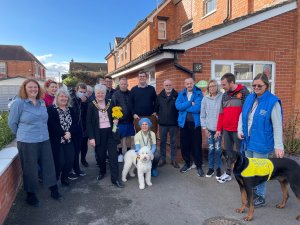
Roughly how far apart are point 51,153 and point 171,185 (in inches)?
92.1

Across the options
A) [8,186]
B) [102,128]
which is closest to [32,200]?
[8,186]

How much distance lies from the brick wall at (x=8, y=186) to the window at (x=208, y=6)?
11.2 m

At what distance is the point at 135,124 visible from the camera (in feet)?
20.5

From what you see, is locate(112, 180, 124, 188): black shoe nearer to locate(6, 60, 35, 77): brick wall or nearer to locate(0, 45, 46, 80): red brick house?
locate(0, 45, 46, 80): red brick house

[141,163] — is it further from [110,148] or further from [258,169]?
[258,169]

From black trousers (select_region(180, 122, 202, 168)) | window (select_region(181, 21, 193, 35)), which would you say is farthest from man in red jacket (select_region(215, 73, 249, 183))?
window (select_region(181, 21, 193, 35))

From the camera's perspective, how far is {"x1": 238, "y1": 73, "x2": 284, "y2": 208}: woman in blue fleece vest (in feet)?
11.5

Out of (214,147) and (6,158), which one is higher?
(6,158)

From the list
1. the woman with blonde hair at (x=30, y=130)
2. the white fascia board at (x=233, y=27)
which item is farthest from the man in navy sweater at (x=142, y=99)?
the woman with blonde hair at (x=30, y=130)

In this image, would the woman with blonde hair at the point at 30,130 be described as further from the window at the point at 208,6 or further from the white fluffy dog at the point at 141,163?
the window at the point at 208,6

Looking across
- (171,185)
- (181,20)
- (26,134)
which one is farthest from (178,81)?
(181,20)

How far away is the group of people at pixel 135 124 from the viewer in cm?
376

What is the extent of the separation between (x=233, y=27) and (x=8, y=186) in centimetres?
625

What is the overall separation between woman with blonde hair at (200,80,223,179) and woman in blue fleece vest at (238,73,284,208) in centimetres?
99
